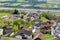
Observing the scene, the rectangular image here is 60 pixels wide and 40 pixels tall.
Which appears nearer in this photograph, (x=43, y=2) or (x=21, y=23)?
(x=21, y=23)

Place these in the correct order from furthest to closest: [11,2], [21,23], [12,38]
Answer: [11,2], [21,23], [12,38]

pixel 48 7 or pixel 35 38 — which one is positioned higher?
pixel 35 38

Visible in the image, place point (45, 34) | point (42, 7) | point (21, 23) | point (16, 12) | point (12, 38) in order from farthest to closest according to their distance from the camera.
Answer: point (42, 7), point (16, 12), point (21, 23), point (45, 34), point (12, 38)

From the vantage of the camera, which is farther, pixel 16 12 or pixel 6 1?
pixel 6 1

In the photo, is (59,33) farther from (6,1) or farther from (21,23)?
(6,1)

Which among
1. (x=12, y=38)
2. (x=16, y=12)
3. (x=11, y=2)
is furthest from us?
(x=11, y=2)

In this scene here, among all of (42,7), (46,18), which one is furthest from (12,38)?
(42,7)

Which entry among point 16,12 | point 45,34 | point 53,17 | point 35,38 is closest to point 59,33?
point 45,34

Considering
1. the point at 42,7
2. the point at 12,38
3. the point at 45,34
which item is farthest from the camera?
the point at 42,7

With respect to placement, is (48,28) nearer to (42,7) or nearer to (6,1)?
(42,7)
